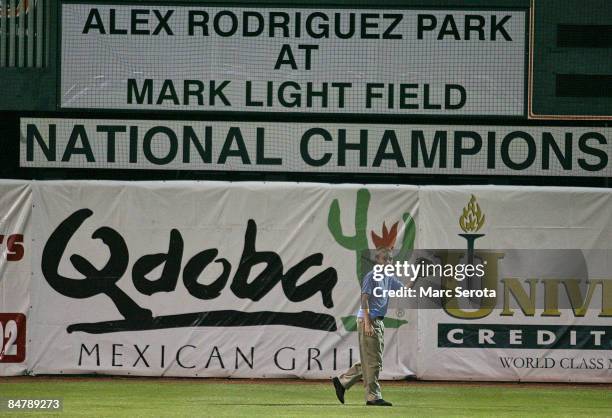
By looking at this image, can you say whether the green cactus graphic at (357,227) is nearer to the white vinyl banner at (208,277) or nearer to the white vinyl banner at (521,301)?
the white vinyl banner at (208,277)

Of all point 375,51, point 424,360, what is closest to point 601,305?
point 424,360

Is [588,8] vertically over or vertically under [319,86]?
over

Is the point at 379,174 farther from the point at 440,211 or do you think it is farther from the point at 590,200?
the point at 590,200

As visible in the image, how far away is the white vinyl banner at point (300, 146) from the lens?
14602 mm

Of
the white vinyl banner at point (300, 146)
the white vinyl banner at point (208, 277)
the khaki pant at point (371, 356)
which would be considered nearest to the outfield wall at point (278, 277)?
the white vinyl banner at point (208, 277)

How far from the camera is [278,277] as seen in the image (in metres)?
14.6

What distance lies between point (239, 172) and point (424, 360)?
3242 millimetres

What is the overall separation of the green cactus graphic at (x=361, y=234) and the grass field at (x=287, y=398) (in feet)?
4.81

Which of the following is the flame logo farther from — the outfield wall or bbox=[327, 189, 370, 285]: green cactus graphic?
bbox=[327, 189, 370, 285]: green cactus graphic

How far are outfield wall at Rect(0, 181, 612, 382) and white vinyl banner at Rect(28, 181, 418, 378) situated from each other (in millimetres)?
15

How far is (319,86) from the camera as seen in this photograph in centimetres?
1448

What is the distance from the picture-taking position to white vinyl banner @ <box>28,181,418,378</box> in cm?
1445

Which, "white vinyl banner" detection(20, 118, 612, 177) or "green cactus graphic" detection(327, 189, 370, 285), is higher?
"white vinyl banner" detection(20, 118, 612, 177)

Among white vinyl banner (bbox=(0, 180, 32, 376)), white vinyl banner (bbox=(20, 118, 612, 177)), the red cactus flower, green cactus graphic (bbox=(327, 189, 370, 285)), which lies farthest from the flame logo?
white vinyl banner (bbox=(0, 180, 32, 376))
